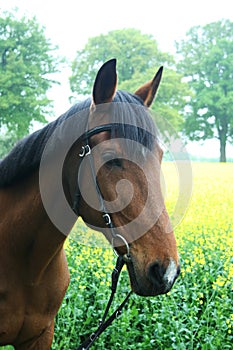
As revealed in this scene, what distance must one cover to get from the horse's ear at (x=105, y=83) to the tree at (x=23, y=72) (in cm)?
2192

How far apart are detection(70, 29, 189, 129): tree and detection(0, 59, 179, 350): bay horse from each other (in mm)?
25251

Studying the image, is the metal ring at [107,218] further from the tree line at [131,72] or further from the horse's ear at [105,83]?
the tree line at [131,72]

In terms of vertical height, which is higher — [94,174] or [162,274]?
[94,174]

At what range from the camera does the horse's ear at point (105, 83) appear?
1.76 meters

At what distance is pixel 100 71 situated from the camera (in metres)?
1.76

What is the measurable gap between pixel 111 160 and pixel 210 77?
125 ft

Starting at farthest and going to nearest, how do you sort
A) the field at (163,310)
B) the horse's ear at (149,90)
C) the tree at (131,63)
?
the tree at (131,63) < the field at (163,310) < the horse's ear at (149,90)

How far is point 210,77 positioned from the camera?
38.2 meters

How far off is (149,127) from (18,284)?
3.58ft

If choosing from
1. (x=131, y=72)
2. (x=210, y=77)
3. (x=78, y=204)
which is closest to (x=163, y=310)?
(x=78, y=204)

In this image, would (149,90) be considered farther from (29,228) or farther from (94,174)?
(29,228)

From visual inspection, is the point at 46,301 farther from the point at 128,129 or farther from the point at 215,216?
the point at 215,216

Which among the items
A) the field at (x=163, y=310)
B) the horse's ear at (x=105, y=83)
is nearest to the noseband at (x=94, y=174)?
the horse's ear at (x=105, y=83)

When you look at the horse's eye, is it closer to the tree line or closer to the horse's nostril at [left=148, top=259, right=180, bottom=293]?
the horse's nostril at [left=148, top=259, right=180, bottom=293]
